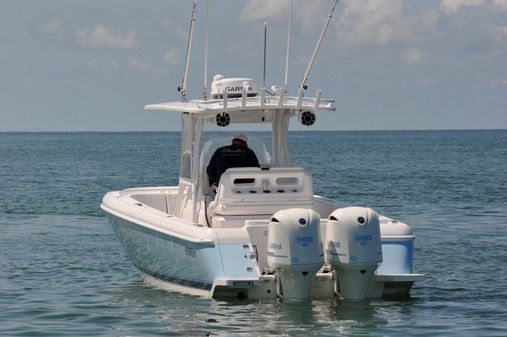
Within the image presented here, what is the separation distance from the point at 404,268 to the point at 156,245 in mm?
2944

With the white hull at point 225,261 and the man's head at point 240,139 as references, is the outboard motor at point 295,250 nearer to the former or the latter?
the white hull at point 225,261

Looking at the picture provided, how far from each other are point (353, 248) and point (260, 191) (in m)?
1.96

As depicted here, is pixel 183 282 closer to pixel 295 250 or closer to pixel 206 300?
pixel 206 300

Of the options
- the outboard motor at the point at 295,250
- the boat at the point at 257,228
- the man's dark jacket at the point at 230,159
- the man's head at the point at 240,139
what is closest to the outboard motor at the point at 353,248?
the boat at the point at 257,228

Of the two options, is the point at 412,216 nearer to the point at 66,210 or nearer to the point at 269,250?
the point at 66,210

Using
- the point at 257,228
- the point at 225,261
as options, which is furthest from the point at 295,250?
the point at 257,228

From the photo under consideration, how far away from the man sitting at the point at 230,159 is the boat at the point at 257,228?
0.24 m

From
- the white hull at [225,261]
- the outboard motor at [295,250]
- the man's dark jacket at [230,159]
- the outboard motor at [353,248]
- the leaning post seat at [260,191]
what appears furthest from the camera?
the man's dark jacket at [230,159]

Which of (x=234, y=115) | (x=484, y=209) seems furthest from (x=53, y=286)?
(x=484, y=209)

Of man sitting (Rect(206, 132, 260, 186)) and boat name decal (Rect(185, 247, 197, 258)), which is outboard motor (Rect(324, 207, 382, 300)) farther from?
man sitting (Rect(206, 132, 260, 186))

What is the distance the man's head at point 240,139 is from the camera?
46.3 feet

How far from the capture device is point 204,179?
47.1 feet

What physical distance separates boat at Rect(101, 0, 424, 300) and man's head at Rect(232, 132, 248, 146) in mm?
175

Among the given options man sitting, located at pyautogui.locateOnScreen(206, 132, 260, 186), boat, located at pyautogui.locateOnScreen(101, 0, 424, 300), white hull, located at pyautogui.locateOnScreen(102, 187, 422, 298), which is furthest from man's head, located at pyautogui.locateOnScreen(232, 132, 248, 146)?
white hull, located at pyautogui.locateOnScreen(102, 187, 422, 298)
